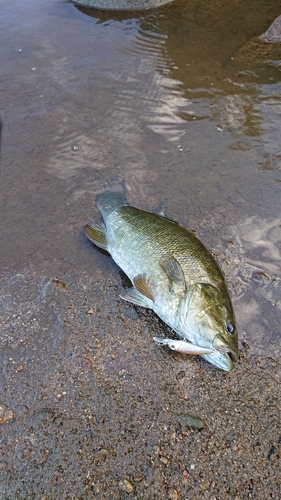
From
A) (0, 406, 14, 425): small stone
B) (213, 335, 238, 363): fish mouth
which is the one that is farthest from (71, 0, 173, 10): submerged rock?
(0, 406, 14, 425): small stone

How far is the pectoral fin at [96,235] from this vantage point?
3.74 m

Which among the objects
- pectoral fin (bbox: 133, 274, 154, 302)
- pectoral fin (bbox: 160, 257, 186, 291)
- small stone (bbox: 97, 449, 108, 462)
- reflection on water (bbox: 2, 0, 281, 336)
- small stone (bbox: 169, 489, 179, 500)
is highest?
reflection on water (bbox: 2, 0, 281, 336)

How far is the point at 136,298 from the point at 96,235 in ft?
2.95

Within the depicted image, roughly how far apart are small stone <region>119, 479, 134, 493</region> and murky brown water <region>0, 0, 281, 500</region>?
0.04ft

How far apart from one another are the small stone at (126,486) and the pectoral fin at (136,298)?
1345mm

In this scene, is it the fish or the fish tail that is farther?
the fish tail

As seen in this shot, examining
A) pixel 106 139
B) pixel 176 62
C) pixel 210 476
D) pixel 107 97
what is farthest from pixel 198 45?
pixel 210 476

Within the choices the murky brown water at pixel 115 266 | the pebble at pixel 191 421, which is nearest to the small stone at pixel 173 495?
the murky brown water at pixel 115 266

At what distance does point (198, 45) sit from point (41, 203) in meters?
4.84

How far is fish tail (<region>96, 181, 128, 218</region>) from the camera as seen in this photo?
3.95 m

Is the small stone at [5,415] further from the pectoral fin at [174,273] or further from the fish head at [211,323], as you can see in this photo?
the pectoral fin at [174,273]

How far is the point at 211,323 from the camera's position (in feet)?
9.50

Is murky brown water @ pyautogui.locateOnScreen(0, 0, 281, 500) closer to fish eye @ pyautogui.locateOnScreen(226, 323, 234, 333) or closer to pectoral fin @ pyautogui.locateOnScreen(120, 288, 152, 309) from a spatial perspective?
pectoral fin @ pyautogui.locateOnScreen(120, 288, 152, 309)

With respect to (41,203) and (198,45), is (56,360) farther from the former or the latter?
(198,45)
